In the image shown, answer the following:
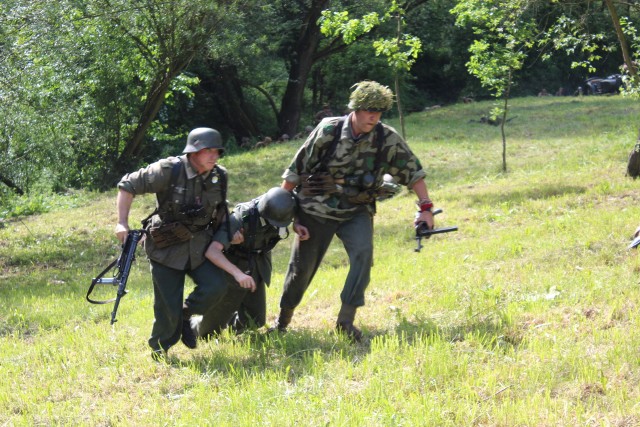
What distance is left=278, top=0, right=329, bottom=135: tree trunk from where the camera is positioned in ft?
97.2

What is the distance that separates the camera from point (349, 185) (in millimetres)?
6828

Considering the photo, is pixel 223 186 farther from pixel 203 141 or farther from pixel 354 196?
pixel 354 196

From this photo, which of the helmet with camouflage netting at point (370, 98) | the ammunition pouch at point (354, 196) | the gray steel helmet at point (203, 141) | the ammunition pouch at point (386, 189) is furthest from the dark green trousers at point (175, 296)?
the helmet with camouflage netting at point (370, 98)

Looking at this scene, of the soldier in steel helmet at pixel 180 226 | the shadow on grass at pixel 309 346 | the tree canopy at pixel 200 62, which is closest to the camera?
the shadow on grass at pixel 309 346

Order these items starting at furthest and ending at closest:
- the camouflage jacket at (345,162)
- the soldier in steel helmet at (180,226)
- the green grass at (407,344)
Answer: the camouflage jacket at (345,162), the soldier in steel helmet at (180,226), the green grass at (407,344)

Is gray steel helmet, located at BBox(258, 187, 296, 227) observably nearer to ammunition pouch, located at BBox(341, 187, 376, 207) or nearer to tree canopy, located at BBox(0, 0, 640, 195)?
ammunition pouch, located at BBox(341, 187, 376, 207)

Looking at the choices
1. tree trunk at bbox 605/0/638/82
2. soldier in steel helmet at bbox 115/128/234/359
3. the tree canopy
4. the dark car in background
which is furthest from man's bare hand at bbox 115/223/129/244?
the dark car in background

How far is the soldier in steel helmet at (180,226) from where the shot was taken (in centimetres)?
642

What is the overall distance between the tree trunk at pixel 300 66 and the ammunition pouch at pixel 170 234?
23.7 m

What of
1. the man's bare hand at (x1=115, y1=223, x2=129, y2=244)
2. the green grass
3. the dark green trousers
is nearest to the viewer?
the green grass

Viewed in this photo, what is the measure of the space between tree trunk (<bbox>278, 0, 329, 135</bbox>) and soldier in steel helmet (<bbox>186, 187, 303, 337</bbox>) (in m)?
23.1

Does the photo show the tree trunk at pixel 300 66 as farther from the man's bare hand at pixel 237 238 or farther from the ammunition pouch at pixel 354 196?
the man's bare hand at pixel 237 238

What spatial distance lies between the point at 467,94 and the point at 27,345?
123 feet

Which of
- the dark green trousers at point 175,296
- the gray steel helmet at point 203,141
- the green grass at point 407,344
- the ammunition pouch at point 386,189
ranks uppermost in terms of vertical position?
the gray steel helmet at point 203,141
